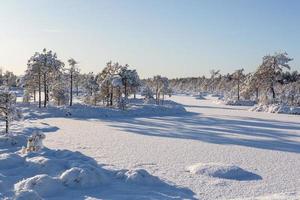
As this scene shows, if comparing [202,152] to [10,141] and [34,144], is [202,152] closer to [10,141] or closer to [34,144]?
[34,144]

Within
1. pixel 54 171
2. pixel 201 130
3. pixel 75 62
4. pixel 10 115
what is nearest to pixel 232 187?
pixel 54 171

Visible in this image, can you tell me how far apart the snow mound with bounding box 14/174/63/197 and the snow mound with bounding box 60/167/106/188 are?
518mm

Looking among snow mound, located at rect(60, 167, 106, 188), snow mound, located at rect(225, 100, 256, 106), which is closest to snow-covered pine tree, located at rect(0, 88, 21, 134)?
snow mound, located at rect(60, 167, 106, 188)

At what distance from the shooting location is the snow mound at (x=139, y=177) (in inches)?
712

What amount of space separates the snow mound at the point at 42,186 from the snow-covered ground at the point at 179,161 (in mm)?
56

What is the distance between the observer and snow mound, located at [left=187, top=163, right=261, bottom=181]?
1970 cm

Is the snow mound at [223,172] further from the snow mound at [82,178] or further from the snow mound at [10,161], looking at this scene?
the snow mound at [10,161]

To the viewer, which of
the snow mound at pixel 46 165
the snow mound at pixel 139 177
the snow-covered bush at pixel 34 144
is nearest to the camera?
the snow mound at pixel 139 177

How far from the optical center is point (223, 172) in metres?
20.0

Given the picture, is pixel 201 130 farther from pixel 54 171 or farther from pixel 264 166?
pixel 54 171

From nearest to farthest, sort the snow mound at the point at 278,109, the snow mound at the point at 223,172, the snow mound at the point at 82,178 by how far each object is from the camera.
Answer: the snow mound at the point at 82,178 → the snow mound at the point at 223,172 → the snow mound at the point at 278,109

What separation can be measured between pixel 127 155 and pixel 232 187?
8.91 metres

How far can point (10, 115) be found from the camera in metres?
31.1

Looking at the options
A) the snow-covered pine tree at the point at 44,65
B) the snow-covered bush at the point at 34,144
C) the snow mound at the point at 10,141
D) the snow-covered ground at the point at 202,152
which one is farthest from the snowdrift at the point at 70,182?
the snow-covered pine tree at the point at 44,65
